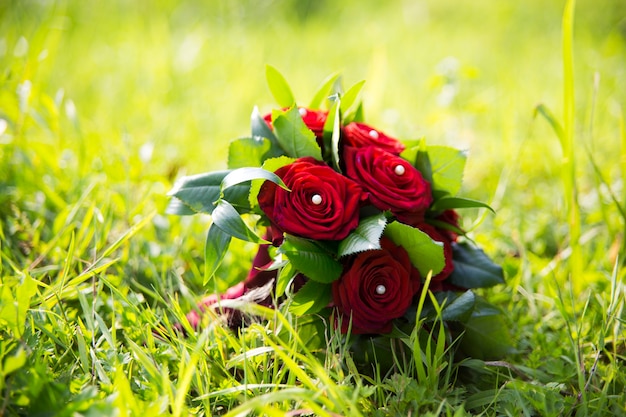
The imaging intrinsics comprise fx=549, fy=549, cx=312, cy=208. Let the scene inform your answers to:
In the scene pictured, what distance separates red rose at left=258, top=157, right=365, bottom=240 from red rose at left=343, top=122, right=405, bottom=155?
0.14 meters

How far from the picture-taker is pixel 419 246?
104cm

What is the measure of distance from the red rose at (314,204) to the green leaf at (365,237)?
0.05ft

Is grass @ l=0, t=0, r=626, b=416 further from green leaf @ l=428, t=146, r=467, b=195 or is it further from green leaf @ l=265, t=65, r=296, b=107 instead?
green leaf @ l=265, t=65, r=296, b=107

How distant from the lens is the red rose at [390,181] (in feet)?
3.53

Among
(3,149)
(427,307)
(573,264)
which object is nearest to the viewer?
(427,307)

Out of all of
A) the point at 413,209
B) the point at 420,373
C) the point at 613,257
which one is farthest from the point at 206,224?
the point at 613,257

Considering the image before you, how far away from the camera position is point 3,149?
1.73m

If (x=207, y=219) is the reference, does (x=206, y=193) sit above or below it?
above

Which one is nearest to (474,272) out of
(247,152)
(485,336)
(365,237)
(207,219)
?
(485,336)

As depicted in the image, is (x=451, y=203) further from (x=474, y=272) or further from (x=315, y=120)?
(x=315, y=120)

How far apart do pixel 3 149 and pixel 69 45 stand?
6.31 ft

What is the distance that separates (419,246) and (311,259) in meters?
0.21

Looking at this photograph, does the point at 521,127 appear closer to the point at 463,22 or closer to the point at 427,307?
the point at 427,307

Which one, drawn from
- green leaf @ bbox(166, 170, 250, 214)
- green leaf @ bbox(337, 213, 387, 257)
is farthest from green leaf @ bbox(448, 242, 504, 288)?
green leaf @ bbox(166, 170, 250, 214)
